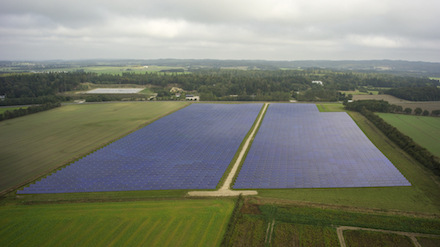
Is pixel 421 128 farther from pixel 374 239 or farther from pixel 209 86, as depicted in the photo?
pixel 209 86

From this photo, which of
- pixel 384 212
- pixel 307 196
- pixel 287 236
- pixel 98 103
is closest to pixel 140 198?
pixel 287 236

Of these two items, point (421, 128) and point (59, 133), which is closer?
point (59, 133)

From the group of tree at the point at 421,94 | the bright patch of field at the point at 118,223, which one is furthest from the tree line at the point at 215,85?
the bright patch of field at the point at 118,223

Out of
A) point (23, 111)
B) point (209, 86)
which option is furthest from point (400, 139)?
point (23, 111)

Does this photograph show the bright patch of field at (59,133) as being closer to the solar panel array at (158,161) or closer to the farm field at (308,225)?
the solar panel array at (158,161)

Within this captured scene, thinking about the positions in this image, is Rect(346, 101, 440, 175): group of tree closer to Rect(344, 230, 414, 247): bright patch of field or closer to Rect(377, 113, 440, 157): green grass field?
Rect(377, 113, 440, 157): green grass field

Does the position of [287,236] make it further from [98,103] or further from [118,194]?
[98,103]
